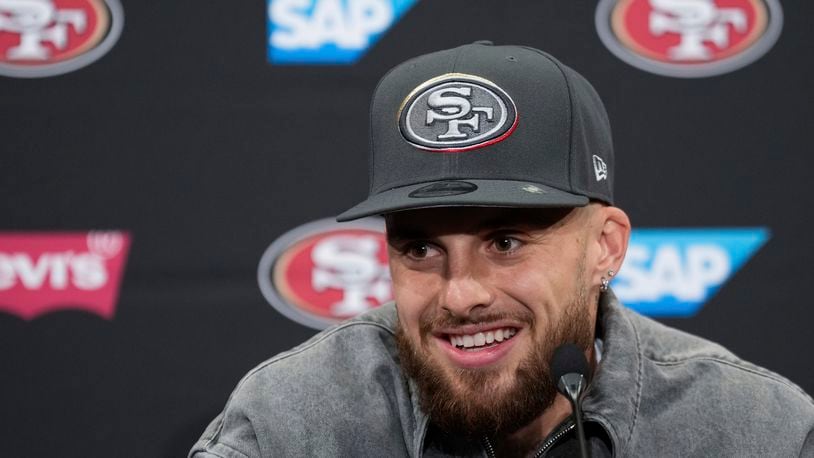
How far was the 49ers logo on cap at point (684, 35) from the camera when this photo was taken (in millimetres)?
1528

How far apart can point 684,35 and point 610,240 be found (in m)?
0.60

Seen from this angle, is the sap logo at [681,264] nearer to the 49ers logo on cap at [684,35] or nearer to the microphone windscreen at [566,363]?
the 49ers logo on cap at [684,35]

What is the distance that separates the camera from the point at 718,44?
1.53 meters

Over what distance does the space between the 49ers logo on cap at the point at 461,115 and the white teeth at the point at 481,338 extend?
215mm

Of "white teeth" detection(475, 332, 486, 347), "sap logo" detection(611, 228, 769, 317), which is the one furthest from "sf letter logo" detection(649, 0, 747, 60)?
"white teeth" detection(475, 332, 486, 347)

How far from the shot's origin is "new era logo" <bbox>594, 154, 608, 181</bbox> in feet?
3.44

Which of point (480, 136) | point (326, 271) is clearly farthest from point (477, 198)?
point (326, 271)

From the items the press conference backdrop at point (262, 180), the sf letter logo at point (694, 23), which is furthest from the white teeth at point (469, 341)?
the sf letter logo at point (694, 23)

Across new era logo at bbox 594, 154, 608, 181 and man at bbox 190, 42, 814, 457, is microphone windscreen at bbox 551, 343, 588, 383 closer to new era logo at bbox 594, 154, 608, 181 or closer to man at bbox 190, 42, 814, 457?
man at bbox 190, 42, 814, 457

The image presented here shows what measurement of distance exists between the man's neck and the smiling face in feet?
0.29

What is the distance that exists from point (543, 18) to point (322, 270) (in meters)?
0.60

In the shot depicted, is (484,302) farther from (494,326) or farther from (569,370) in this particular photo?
(569,370)

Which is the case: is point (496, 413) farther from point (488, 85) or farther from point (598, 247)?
point (488, 85)

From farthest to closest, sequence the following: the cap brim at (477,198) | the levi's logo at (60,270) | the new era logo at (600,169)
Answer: the levi's logo at (60,270) < the new era logo at (600,169) < the cap brim at (477,198)
